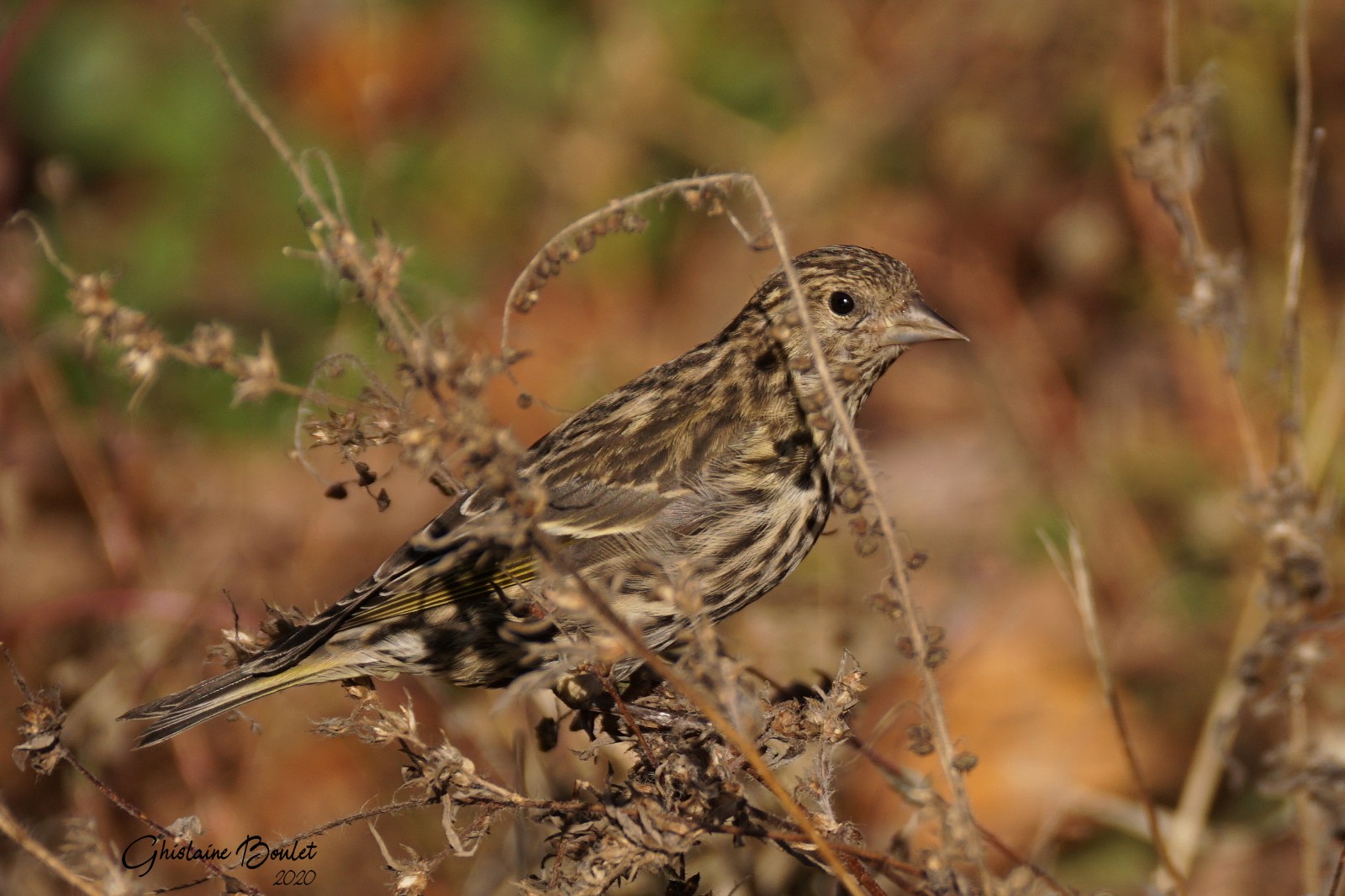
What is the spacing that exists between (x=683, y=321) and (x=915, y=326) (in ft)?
9.68

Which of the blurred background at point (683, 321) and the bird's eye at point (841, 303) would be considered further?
the blurred background at point (683, 321)

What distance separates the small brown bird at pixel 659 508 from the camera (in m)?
2.91

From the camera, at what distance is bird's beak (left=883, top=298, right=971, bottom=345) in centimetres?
324

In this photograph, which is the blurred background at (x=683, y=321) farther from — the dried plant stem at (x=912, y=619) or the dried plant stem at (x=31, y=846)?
the dried plant stem at (x=912, y=619)

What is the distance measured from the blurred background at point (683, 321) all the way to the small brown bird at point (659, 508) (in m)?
0.57

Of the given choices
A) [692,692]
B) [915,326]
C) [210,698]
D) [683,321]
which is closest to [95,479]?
[210,698]

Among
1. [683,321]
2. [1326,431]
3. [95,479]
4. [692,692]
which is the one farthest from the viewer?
[683,321]

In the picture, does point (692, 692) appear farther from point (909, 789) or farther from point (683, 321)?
point (683, 321)

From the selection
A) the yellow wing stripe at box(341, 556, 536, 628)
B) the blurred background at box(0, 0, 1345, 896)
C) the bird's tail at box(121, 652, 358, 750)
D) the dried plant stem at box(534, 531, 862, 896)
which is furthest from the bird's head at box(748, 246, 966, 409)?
the dried plant stem at box(534, 531, 862, 896)

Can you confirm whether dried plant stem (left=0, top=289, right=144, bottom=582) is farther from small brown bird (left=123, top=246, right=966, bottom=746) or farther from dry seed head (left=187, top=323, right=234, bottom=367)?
dry seed head (left=187, top=323, right=234, bottom=367)

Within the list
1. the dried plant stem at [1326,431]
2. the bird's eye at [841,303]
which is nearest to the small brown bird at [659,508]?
the bird's eye at [841,303]

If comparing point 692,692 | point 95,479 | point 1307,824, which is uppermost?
point 692,692

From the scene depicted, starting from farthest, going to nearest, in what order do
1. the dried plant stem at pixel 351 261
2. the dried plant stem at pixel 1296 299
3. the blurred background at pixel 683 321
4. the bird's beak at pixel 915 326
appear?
the blurred background at pixel 683 321 → the bird's beak at pixel 915 326 → the dried plant stem at pixel 1296 299 → the dried plant stem at pixel 351 261

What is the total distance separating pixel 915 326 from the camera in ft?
10.7
